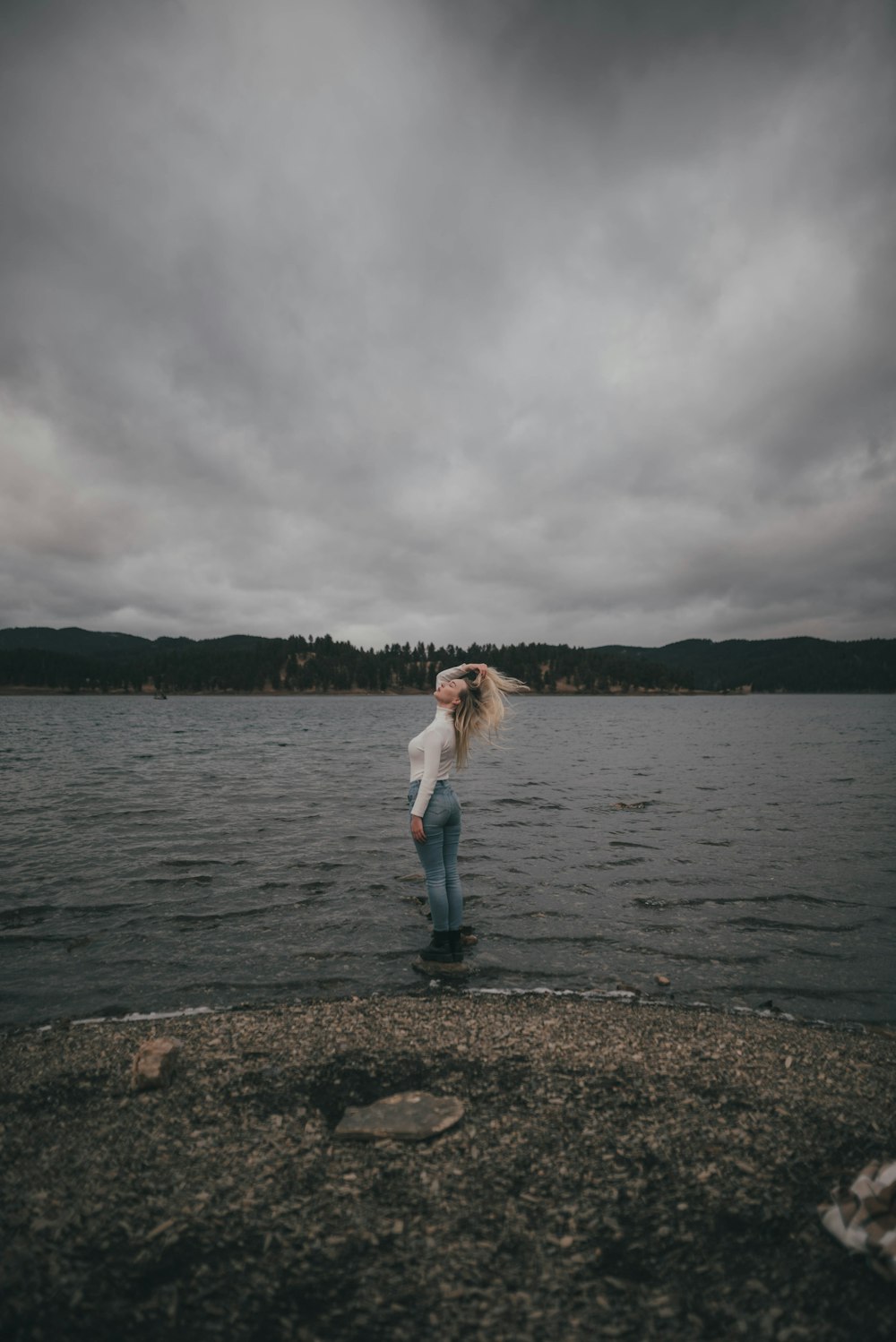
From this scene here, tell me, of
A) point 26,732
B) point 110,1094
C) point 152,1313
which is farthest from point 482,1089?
point 26,732

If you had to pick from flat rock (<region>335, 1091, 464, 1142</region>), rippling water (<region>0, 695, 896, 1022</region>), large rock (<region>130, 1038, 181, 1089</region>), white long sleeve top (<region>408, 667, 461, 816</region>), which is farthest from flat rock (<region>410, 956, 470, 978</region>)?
large rock (<region>130, 1038, 181, 1089</region>)

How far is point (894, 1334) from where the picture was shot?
3342 mm

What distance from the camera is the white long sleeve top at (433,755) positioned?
31.3 feet

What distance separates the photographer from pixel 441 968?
9.97 m

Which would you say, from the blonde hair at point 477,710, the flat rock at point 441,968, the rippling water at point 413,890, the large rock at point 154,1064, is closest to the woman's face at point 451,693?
the blonde hair at point 477,710

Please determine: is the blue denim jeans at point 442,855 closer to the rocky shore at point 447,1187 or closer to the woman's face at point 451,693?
the woman's face at point 451,693

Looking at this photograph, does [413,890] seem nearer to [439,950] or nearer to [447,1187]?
[439,950]

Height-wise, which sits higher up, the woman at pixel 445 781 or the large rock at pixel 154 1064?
the woman at pixel 445 781

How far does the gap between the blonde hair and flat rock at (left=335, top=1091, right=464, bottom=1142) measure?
5194 millimetres

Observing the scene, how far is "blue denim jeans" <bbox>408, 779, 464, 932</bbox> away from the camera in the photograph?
9766 mm

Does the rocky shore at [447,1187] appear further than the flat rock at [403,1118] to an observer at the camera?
No

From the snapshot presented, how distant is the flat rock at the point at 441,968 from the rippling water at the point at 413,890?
22 cm

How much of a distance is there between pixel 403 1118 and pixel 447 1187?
0.95 meters

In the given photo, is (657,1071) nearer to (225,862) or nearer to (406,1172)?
(406,1172)
